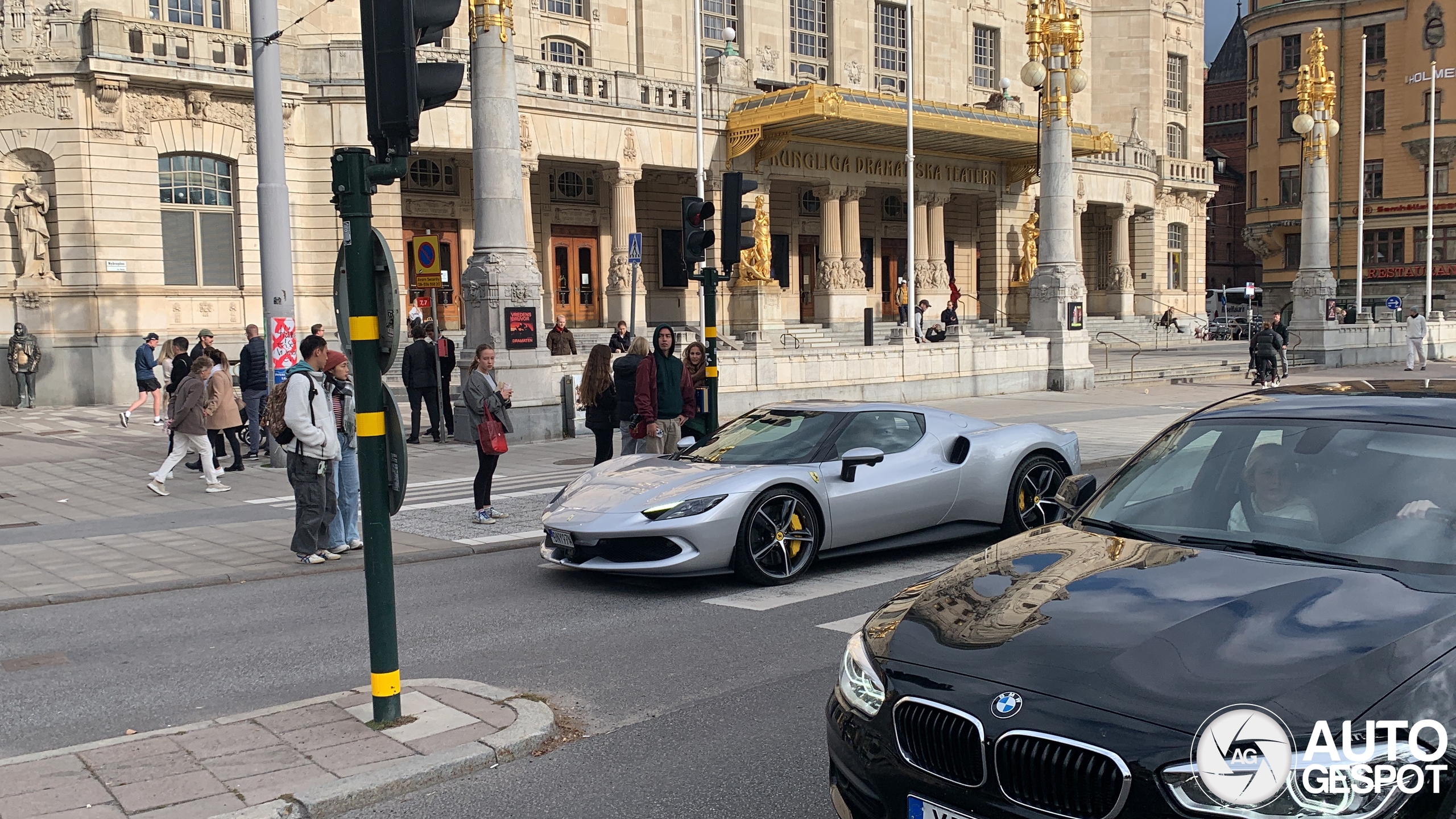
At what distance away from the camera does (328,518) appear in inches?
389

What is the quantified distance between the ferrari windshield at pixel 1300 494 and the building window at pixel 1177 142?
57.3 meters

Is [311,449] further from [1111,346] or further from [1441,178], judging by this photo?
[1441,178]

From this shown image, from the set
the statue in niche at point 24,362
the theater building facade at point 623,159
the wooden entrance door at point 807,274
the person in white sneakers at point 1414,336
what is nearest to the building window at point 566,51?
the theater building facade at point 623,159

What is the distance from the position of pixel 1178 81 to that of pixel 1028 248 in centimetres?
1672

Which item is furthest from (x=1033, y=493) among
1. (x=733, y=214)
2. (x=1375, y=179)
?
(x=1375, y=179)

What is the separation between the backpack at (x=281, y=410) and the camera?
31.2 ft

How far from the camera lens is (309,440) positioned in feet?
31.0

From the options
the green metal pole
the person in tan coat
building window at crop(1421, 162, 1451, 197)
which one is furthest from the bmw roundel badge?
building window at crop(1421, 162, 1451, 197)

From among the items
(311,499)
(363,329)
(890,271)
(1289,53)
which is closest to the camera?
(363,329)

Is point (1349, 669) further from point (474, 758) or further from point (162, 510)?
point (162, 510)

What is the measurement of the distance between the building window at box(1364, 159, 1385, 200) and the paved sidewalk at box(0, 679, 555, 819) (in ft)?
248

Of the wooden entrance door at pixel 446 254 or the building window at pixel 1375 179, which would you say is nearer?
the wooden entrance door at pixel 446 254

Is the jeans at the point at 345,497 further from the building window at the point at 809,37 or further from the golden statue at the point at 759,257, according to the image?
the building window at the point at 809,37

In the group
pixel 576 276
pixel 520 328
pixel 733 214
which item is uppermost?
pixel 576 276
